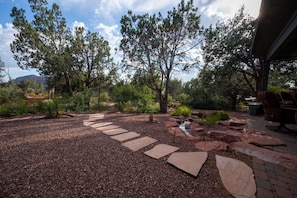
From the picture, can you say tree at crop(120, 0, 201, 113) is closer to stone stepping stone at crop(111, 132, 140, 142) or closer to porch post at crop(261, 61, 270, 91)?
porch post at crop(261, 61, 270, 91)

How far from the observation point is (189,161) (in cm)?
175

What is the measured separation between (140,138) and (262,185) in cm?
187

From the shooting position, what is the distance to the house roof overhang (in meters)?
2.58

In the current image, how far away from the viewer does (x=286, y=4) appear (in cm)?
251

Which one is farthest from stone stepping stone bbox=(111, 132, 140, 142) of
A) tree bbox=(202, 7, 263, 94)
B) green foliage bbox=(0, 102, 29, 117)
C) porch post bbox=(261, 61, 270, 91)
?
tree bbox=(202, 7, 263, 94)

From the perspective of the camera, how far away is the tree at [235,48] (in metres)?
6.95

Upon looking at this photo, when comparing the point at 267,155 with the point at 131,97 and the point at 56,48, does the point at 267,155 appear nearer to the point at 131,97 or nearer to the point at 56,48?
the point at 131,97

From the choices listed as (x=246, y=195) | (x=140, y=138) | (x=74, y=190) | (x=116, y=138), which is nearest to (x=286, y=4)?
(x=246, y=195)

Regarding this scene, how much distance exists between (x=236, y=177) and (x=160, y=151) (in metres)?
1.00

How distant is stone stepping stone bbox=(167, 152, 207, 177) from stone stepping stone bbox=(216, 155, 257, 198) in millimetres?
216

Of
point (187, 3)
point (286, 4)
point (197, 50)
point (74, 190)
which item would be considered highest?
point (187, 3)

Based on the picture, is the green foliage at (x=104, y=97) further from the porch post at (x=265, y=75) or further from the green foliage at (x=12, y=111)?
the porch post at (x=265, y=75)

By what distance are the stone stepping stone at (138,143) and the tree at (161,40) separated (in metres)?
4.09

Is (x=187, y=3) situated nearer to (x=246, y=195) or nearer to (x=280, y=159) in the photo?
(x=280, y=159)
